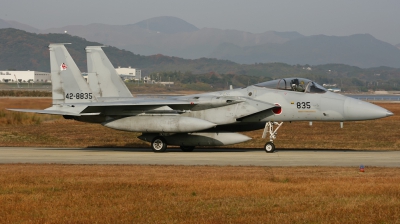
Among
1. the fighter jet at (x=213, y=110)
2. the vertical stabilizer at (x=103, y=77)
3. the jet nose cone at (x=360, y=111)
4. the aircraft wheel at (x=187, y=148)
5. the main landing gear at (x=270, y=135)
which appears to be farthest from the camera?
the vertical stabilizer at (x=103, y=77)

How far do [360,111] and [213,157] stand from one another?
534cm

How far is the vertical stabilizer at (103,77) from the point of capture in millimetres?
23453

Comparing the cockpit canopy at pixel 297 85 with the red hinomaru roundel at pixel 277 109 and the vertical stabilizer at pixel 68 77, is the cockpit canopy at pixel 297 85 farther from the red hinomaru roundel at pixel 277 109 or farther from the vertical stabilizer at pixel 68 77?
the vertical stabilizer at pixel 68 77

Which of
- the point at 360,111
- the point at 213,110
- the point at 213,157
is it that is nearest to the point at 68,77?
the point at 213,110

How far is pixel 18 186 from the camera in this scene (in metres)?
11.7

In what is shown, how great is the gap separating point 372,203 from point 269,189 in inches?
83.1

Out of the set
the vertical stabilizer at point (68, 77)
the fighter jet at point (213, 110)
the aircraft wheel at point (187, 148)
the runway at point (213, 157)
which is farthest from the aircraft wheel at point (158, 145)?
the vertical stabilizer at point (68, 77)

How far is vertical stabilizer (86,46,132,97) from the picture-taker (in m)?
23.5

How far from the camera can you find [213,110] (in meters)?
21.4

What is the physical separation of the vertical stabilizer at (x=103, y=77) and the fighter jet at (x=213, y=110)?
2.07ft

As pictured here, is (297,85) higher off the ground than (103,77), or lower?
lower

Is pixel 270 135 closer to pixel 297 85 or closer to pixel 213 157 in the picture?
pixel 297 85

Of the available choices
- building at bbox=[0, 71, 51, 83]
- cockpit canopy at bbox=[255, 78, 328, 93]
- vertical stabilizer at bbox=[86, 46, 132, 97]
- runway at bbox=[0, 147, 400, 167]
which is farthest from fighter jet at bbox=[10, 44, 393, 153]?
building at bbox=[0, 71, 51, 83]

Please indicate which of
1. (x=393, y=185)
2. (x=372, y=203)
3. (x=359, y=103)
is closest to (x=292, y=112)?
(x=359, y=103)
